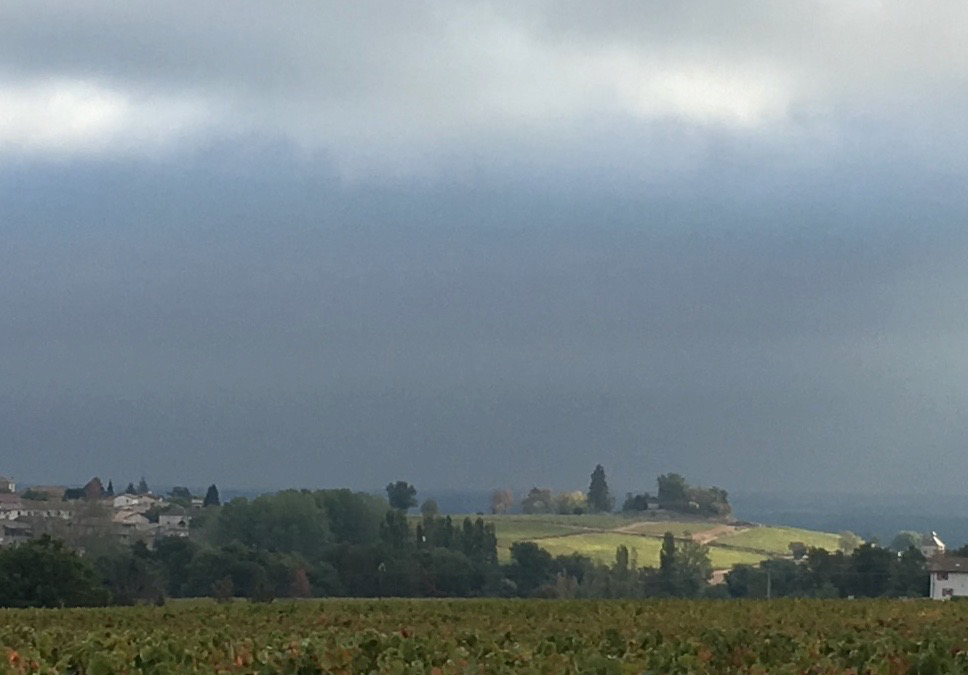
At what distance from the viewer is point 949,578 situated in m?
143

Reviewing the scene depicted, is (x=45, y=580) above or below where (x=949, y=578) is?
above

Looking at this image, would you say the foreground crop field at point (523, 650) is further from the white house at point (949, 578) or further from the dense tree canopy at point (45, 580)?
the white house at point (949, 578)

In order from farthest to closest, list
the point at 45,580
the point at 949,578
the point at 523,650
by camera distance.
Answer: the point at 949,578 < the point at 45,580 < the point at 523,650

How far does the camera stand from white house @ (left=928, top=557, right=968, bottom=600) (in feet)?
463

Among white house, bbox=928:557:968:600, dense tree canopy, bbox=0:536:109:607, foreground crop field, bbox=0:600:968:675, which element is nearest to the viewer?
foreground crop field, bbox=0:600:968:675

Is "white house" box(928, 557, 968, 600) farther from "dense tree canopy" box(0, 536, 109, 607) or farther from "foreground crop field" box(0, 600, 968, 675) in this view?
"foreground crop field" box(0, 600, 968, 675)

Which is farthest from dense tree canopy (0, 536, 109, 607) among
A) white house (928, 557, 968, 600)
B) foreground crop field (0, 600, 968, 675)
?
white house (928, 557, 968, 600)

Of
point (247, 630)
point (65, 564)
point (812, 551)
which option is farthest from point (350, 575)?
point (247, 630)

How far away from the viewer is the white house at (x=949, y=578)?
14112 cm

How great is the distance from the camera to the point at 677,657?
22531mm

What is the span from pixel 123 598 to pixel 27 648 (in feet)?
A: 303

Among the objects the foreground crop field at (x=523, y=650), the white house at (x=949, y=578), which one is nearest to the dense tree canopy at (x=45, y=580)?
the foreground crop field at (x=523, y=650)

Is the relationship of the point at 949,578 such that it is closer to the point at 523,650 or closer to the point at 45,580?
the point at 45,580

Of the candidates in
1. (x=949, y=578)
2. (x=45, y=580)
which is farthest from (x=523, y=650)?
(x=949, y=578)
